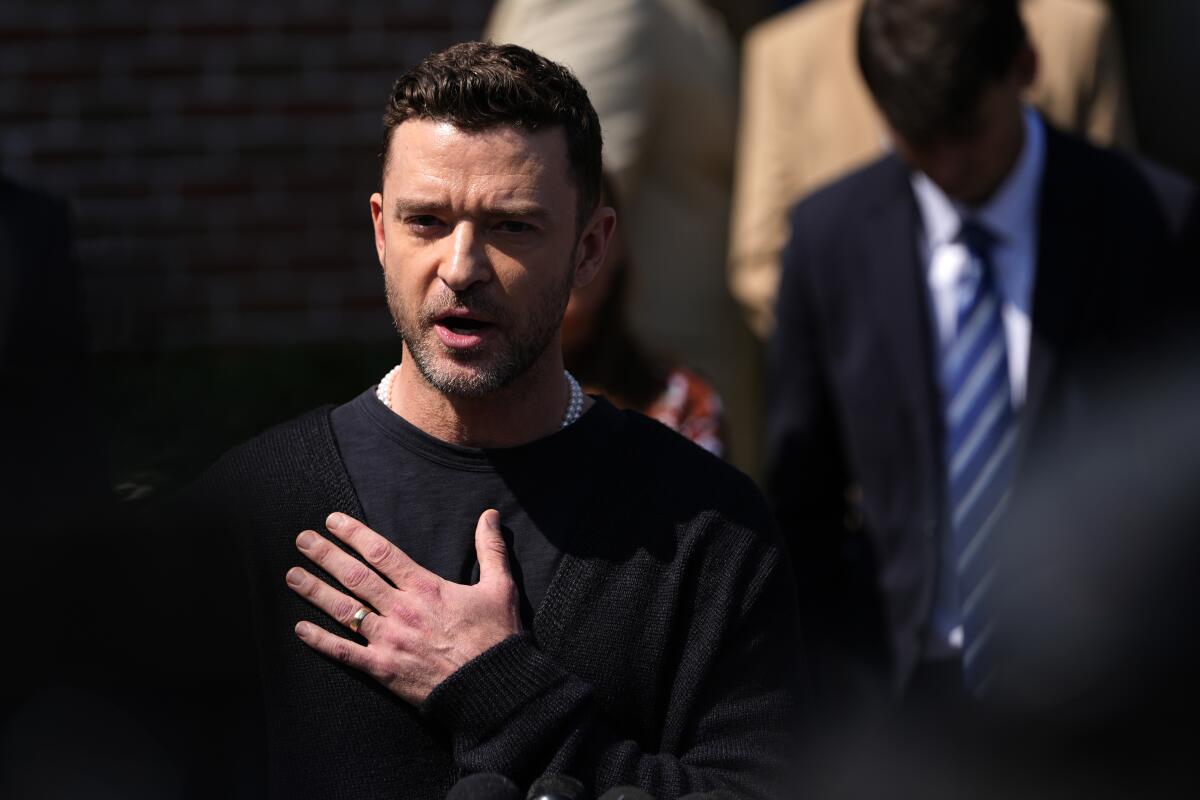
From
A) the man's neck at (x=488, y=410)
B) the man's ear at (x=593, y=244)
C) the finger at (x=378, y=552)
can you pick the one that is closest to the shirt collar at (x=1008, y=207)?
the man's ear at (x=593, y=244)

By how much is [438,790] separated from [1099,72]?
3057 mm

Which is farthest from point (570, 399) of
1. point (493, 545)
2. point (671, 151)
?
point (671, 151)

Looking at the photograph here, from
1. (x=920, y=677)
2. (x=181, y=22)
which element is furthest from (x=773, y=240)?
(x=181, y=22)

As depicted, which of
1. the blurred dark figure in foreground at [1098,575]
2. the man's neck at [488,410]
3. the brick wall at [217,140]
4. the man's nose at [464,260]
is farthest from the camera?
the brick wall at [217,140]

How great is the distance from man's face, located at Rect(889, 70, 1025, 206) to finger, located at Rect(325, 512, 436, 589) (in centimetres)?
182

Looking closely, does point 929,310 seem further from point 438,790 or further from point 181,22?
point 181,22

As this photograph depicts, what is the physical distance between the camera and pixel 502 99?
2363 mm

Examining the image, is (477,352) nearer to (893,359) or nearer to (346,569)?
(346,569)

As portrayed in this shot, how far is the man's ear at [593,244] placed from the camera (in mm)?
2512

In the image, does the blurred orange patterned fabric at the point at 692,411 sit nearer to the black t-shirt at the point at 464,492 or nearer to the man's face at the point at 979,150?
the man's face at the point at 979,150

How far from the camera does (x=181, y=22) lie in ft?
18.0

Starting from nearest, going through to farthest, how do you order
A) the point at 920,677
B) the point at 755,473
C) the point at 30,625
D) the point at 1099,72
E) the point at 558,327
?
1. the point at 30,625
2. the point at 558,327
3. the point at 920,677
4. the point at 1099,72
5. the point at 755,473

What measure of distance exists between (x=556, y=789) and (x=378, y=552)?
16.4 inches

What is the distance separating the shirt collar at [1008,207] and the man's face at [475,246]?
1.61 meters
